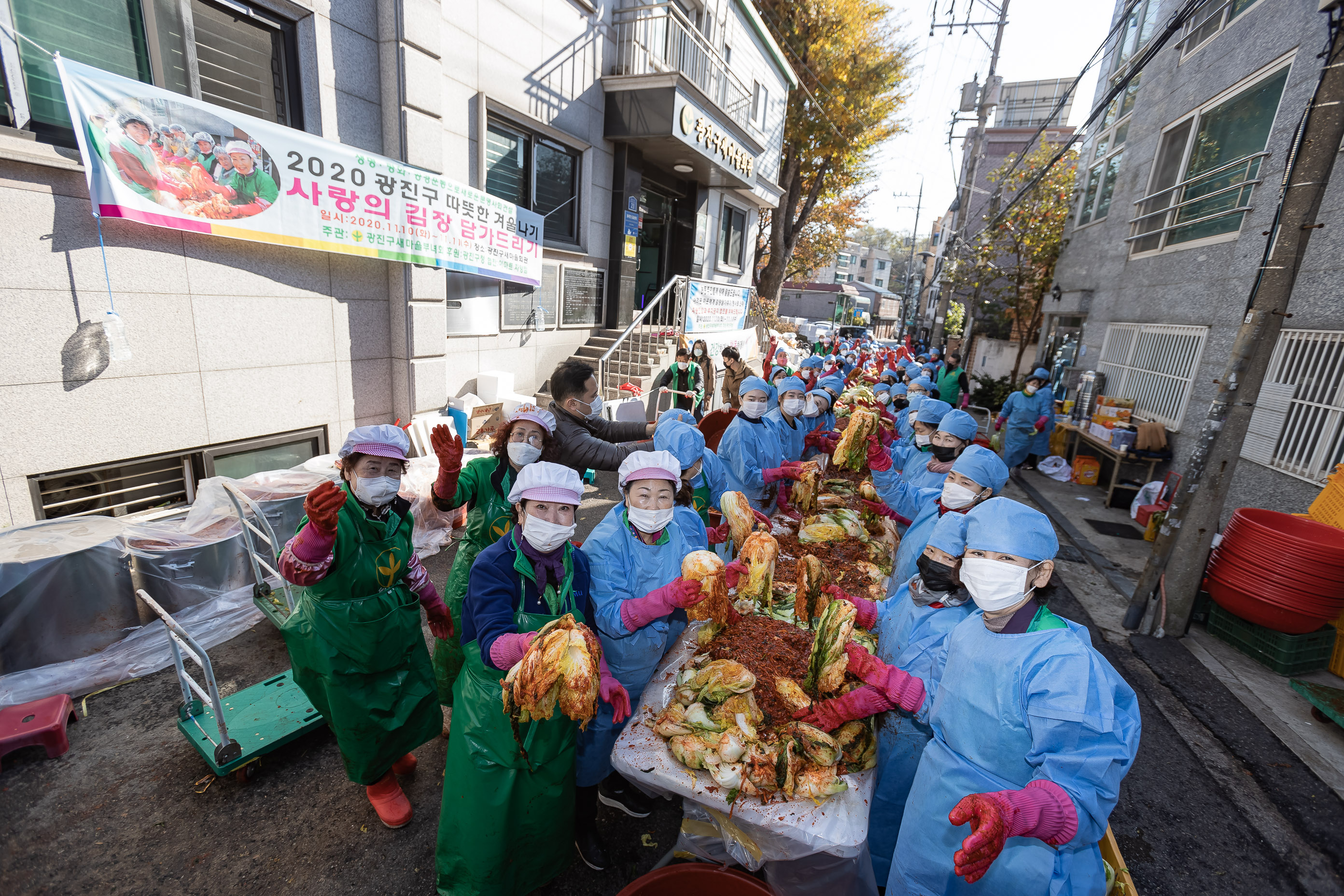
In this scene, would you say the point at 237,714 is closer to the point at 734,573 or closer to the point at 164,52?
the point at 734,573

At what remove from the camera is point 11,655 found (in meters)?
3.78

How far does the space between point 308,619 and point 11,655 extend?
2847 mm

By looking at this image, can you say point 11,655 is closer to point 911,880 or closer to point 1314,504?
point 911,880

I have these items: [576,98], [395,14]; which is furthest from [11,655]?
[576,98]

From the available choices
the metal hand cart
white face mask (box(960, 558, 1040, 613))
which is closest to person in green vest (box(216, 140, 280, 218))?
the metal hand cart

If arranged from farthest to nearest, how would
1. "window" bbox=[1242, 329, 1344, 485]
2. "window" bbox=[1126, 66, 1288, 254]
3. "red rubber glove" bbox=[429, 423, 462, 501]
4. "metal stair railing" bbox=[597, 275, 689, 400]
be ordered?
1. "metal stair railing" bbox=[597, 275, 689, 400]
2. "window" bbox=[1126, 66, 1288, 254]
3. "window" bbox=[1242, 329, 1344, 485]
4. "red rubber glove" bbox=[429, 423, 462, 501]

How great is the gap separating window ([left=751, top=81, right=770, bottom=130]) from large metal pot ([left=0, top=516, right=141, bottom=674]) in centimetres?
1888

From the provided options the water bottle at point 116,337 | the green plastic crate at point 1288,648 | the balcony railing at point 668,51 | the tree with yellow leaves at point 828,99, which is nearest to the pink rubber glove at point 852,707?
the green plastic crate at point 1288,648

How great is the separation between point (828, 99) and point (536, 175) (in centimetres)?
1687

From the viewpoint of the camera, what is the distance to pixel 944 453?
4.84 meters

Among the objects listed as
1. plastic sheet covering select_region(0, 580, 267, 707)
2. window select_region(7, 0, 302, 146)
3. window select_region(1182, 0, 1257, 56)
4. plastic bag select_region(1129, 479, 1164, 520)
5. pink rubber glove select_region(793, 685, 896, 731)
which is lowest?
plastic sheet covering select_region(0, 580, 267, 707)

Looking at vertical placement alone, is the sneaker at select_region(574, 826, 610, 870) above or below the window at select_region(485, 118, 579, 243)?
below

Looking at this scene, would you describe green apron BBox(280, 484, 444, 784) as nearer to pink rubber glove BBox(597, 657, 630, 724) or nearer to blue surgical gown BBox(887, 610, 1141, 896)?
pink rubber glove BBox(597, 657, 630, 724)

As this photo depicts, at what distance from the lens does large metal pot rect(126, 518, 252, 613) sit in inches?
171
